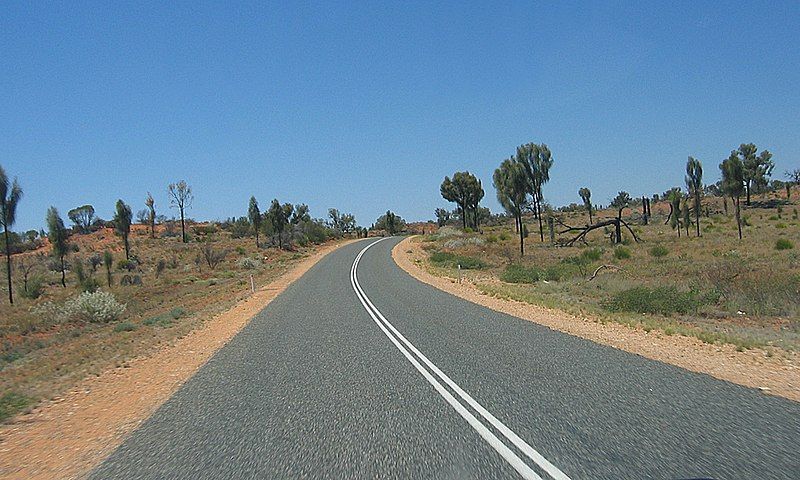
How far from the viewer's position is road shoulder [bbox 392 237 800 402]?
798 cm

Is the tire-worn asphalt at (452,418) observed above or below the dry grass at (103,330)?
above

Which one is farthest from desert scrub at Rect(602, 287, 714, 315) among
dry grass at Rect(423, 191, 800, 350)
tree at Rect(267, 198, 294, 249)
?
tree at Rect(267, 198, 294, 249)

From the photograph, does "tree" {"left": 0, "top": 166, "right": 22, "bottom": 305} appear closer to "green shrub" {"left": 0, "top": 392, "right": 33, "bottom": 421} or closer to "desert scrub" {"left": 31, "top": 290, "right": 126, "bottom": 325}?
"desert scrub" {"left": 31, "top": 290, "right": 126, "bottom": 325}

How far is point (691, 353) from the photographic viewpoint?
10133 millimetres

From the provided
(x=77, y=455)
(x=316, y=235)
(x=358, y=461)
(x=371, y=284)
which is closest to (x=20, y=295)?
(x=371, y=284)

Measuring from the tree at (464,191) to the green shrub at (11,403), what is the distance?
78152 millimetres

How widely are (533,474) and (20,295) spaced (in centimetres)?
3863

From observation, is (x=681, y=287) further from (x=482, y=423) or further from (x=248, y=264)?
(x=248, y=264)

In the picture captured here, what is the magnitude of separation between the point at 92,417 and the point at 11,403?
6.55 ft

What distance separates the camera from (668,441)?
525 centimetres

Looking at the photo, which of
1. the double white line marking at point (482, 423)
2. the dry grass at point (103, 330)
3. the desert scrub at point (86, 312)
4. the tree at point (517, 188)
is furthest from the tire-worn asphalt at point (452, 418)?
the tree at point (517, 188)

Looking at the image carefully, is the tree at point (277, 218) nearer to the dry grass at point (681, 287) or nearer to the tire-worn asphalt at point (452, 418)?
the dry grass at point (681, 287)

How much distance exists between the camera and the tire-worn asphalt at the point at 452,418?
488cm

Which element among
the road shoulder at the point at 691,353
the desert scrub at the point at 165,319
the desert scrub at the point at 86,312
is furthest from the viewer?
the desert scrub at the point at 86,312
